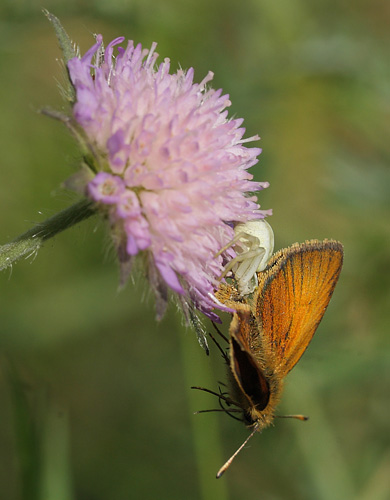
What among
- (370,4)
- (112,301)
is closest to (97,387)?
(112,301)

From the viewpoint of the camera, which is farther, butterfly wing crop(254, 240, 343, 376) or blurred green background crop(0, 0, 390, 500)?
blurred green background crop(0, 0, 390, 500)

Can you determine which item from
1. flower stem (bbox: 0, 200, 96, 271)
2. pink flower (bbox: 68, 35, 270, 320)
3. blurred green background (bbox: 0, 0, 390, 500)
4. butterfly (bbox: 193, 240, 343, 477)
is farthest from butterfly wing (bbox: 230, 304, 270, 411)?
blurred green background (bbox: 0, 0, 390, 500)

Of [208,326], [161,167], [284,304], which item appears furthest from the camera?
[208,326]

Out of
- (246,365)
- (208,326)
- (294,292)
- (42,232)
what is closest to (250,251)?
(294,292)

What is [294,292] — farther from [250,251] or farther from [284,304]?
[250,251]

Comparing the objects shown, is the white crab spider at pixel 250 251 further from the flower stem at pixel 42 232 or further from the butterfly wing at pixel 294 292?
the flower stem at pixel 42 232

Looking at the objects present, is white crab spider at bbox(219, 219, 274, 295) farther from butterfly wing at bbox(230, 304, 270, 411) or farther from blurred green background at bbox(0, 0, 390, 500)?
blurred green background at bbox(0, 0, 390, 500)
